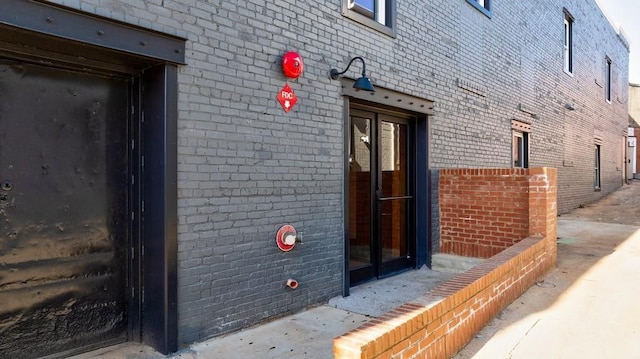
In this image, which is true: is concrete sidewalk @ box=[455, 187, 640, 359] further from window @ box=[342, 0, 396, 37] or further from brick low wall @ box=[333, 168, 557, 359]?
window @ box=[342, 0, 396, 37]

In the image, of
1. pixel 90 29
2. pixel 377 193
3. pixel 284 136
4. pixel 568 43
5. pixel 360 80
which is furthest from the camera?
pixel 568 43

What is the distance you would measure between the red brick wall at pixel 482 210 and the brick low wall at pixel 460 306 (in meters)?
0.25

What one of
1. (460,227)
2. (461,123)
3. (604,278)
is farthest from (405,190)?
(604,278)

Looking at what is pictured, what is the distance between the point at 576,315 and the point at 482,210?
2.42 m

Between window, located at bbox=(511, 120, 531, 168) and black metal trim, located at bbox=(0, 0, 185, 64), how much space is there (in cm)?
782

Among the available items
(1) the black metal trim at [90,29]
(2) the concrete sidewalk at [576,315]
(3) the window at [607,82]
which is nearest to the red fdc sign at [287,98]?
(1) the black metal trim at [90,29]

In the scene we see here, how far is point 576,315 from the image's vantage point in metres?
4.17

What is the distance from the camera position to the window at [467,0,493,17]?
24.7 ft

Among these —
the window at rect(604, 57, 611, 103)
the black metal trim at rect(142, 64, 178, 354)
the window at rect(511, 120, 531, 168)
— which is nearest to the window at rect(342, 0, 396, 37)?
the black metal trim at rect(142, 64, 178, 354)

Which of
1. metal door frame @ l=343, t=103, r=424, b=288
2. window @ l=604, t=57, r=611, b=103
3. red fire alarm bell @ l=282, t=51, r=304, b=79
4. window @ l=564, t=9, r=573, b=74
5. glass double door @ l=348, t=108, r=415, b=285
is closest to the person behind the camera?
red fire alarm bell @ l=282, t=51, r=304, b=79

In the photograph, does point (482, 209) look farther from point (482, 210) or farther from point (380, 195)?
point (380, 195)

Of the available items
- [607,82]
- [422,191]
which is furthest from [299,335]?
[607,82]

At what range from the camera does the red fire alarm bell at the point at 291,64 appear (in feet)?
13.7

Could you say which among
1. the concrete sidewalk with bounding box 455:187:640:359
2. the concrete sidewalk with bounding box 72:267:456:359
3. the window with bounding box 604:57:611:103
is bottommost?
the concrete sidewalk with bounding box 72:267:456:359
